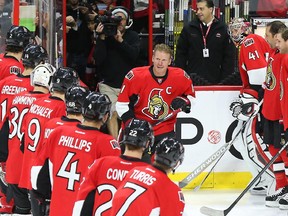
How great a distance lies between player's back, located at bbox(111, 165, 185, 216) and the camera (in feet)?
15.3

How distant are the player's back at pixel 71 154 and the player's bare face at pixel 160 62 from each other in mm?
2138

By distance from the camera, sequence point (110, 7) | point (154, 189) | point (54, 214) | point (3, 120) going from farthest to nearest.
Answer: point (110, 7) → point (3, 120) → point (54, 214) → point (154, 189)

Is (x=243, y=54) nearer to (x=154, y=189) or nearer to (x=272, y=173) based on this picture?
(x=272, y=173)

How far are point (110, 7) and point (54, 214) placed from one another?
429 centimetres

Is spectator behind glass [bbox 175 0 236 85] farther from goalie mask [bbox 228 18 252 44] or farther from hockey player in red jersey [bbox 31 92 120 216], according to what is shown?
hockey player in red jersey [bbox 31 92 120 216]

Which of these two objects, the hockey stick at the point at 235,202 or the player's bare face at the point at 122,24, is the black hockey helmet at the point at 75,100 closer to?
the hockey stick at the point at 235,202

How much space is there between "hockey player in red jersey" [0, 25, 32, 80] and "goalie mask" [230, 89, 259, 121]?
5.90ft

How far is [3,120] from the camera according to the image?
23.4 feet

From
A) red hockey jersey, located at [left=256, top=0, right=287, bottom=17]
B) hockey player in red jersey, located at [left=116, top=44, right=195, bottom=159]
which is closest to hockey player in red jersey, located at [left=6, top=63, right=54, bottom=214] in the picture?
hockey player in red jersey, located at [left=116, top=44, right=195, bottom=159]

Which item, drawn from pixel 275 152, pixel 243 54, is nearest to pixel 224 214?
pixel 275 152

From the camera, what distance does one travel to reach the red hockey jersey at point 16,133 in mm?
6867

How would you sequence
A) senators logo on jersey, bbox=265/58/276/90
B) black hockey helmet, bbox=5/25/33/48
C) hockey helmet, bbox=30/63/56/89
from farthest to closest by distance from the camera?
1. senators logo on jersey, bbox=265/58/276/90
2. black hockey helmet, bbox=5/25/33/48
3. hockey helmet, bbox=30/63/56/89

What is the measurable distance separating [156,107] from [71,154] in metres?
2.34

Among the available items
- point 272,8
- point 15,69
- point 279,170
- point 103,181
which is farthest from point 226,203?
point 103,181
